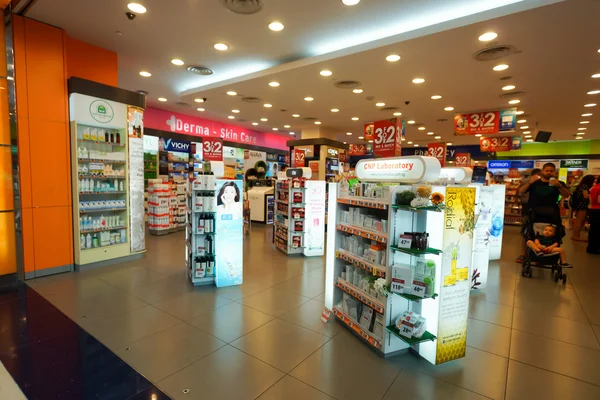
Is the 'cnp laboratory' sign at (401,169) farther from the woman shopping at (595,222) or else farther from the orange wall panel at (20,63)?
the woman shopping at (595,222)

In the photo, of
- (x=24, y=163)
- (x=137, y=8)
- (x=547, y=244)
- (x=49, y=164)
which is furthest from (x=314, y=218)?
(x=24, y=163)

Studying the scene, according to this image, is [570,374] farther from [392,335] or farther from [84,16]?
[84,16]

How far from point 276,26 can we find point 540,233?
6155mm

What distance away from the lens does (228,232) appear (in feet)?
15.6

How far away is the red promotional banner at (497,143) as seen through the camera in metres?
11.3

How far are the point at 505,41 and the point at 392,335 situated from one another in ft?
14.5

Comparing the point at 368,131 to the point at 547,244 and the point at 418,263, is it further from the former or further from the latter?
the point at 418,263

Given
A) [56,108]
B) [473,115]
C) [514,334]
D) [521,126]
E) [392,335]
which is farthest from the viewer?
[521,126]

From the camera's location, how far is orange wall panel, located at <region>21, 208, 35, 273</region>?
4852mm

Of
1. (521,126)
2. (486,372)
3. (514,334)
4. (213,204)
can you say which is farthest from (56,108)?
(521,126)

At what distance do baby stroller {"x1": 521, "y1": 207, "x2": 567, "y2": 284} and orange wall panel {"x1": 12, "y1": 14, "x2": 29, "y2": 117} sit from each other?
9.24 m

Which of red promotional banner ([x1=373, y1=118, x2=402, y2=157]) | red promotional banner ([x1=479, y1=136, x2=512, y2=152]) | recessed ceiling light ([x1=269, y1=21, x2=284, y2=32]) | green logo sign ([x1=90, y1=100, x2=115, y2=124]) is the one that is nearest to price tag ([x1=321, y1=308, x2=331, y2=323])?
red promotional banner ([x1=373, y1=118, x2=402, y2=157])

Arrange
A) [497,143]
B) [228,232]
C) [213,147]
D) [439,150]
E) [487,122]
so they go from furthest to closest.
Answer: [497,143], [487,122], [439,150], [213,147], [228,232]

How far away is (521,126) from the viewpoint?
35.9ft
